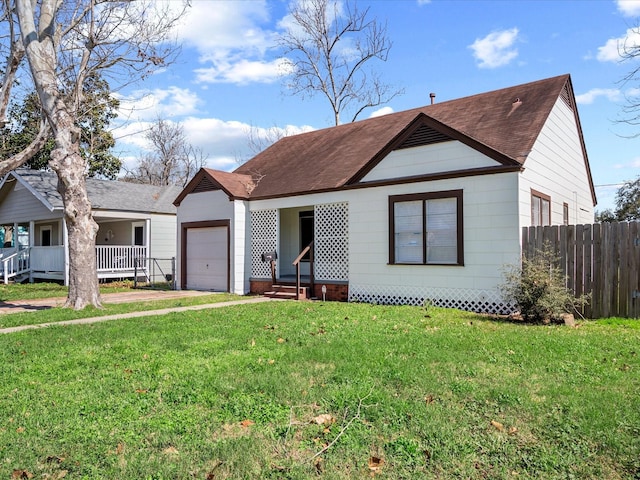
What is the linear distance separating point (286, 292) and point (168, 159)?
34630 millimetres

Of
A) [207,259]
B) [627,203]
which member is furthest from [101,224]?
[627,203]

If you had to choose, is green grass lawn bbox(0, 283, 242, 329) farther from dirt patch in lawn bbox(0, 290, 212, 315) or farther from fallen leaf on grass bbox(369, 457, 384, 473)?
fallen leaf on grass bbox(369, 457, 384, 473)

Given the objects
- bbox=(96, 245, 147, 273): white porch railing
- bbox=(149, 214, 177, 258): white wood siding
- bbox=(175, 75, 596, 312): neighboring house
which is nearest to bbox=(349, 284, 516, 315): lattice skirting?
bbox=(175, 75, 596, 312): neighboring house

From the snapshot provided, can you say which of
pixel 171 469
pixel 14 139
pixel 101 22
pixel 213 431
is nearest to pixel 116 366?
pixel 213 431

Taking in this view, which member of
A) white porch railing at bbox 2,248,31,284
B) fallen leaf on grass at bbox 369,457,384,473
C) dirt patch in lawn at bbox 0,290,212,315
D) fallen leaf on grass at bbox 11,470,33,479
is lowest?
dirt patch in lawn at bbox 0,290,212,315

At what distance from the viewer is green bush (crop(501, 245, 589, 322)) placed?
871 cm

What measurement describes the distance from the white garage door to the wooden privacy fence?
10.2 meters

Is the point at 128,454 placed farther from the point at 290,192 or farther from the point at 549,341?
the point at 290,192

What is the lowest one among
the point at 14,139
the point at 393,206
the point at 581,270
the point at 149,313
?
the point at 149,313

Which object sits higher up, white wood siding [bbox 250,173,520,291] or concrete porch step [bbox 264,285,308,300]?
white wood siding [bbox 250,173,520,291]

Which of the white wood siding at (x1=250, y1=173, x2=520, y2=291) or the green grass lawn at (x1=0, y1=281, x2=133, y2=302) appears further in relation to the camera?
the green grass lawn at (x1=0, y1=281, x2=133, y2=302)

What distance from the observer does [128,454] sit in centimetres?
352

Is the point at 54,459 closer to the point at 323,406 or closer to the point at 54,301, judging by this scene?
the point at 323,406

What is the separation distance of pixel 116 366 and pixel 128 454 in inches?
103
